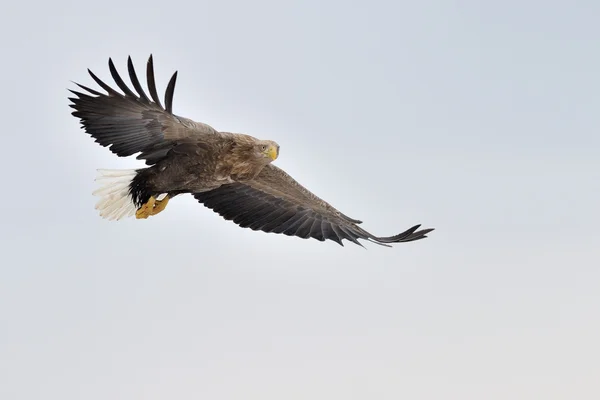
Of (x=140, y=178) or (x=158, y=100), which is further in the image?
(x=140, y=178)

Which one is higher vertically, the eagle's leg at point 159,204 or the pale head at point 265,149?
the pale head at point 265,149

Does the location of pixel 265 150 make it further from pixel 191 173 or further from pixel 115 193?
pixel 115 193

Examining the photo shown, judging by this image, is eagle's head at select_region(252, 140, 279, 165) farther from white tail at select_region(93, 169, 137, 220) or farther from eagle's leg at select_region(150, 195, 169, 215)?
white tail at select_region(93, 169, 137, 220)

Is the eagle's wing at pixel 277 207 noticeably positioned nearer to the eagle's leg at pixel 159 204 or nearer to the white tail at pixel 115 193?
the eagle's leg at pixel 159 204

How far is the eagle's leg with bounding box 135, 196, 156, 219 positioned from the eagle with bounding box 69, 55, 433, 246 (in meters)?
0.01

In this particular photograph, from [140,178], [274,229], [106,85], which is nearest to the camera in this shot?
[106,85]

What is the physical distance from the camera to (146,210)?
411 inches

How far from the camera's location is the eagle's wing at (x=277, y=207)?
11.1 meters

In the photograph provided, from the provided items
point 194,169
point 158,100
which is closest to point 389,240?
point 194,169

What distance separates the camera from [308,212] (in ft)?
37.0

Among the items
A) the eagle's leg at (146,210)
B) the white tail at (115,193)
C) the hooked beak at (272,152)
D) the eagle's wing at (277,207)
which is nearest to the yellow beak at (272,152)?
the hooked beak at (272,152)

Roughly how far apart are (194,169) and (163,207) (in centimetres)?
93

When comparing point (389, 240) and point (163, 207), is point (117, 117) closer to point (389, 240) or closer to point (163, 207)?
point (163, 207)

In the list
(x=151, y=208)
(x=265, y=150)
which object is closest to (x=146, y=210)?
(x=151, y=208)
